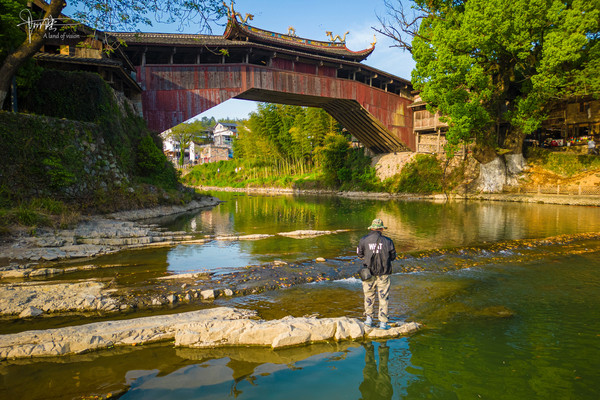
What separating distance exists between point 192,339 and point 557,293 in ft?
25.0

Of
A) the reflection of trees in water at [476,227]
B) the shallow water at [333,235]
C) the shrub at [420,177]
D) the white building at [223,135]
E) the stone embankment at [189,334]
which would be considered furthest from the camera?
the white building at [223,135]

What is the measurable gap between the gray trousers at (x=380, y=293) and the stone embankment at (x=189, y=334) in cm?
31

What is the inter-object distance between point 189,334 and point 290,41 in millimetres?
33981

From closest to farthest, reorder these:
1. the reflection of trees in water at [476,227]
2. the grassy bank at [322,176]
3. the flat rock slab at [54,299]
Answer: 1. the flat rock slab at [54,299]
2. the reflection of trees in water at [476,227]
3. the grassy bank at [322,176]

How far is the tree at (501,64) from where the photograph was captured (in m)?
24.0

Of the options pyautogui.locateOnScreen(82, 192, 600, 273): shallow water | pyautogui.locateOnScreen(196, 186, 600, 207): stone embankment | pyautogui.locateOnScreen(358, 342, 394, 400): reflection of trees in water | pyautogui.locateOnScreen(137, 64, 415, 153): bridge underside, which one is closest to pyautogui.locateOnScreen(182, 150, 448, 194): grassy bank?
pyautogui.locateOnScreen(196, 186, 600, 207): stone embankment

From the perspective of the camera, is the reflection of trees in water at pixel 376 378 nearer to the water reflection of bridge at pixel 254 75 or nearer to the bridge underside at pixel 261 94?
the water reflection of bridge at pixel 254 75

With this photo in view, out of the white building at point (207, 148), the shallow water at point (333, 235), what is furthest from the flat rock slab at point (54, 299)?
the white building at point (207, 148)

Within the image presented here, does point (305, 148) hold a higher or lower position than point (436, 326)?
higher

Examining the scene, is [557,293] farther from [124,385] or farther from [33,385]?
[33,385]

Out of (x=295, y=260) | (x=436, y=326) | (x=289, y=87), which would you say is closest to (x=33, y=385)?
(x=436, y=326)

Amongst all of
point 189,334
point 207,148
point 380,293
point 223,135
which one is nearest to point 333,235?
point 380,293

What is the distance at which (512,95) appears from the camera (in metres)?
31.6

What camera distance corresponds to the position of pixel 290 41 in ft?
113
